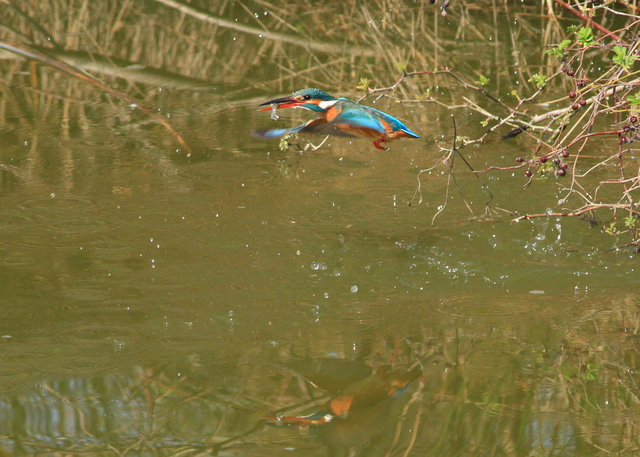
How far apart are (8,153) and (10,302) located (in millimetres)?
1763

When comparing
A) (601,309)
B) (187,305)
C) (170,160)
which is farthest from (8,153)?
(601,309)

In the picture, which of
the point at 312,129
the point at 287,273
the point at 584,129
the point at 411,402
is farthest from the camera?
the point at 287,273

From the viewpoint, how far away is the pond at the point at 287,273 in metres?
2.58

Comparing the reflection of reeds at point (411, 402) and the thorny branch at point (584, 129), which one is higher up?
the thorny branch at point (584, 129)

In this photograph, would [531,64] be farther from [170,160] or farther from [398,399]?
[398,399]

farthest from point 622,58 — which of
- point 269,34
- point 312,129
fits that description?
point 269,34

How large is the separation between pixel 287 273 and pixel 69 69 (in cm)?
346

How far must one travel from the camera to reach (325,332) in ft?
10.4

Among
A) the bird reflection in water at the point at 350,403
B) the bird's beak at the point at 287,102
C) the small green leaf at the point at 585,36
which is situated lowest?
the bird reflection in water at the point at 350,403

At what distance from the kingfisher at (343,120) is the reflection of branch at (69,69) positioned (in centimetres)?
242

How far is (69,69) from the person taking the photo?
6.24 meters

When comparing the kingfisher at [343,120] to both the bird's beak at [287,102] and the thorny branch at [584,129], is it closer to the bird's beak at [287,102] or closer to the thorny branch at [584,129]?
the bird's beak at [287,102]

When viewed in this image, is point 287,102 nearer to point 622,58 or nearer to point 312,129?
point 312,129

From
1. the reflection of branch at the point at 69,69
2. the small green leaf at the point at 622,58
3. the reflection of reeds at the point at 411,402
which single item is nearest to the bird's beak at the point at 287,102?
the reflection of reeds at the point at 411,402
